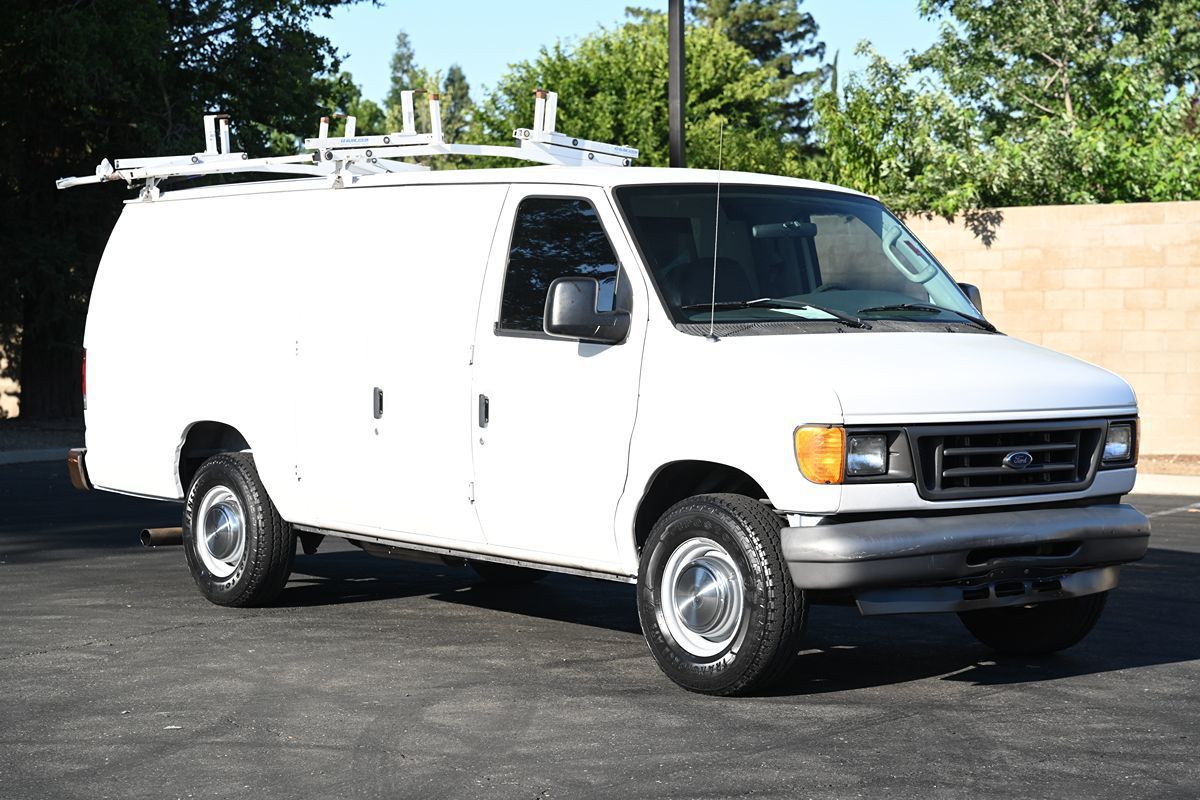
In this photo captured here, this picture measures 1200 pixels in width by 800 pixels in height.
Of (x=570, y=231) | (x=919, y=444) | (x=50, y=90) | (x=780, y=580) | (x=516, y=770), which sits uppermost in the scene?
(x=50, y=90)

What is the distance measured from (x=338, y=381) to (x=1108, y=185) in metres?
16.7

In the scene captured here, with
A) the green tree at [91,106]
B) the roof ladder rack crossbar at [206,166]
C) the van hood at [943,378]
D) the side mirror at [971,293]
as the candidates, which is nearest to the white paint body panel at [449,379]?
the van hood at [943,378]

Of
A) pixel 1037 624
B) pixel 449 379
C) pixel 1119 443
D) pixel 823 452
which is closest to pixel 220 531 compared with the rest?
pixel 449 379

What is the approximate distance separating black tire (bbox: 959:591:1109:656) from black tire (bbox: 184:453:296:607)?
372 cm

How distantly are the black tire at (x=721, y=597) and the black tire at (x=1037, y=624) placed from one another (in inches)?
61.6

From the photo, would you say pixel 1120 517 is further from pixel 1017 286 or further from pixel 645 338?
pixel 1017 286

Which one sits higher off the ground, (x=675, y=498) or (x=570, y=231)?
(x=570, y=231)

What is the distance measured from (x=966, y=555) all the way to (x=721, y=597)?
1011mm

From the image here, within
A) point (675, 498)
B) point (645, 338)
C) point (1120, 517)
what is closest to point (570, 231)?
point (645, 338)

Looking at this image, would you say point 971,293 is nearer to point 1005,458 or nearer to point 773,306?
point 773,306

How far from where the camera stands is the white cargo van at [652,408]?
23.2ft

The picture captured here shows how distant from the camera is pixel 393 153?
945 centimetres

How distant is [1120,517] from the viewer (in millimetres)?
7551

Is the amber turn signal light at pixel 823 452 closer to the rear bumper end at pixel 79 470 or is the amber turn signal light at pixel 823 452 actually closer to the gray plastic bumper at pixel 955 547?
the gray plastic bumper at pixel 955 547
